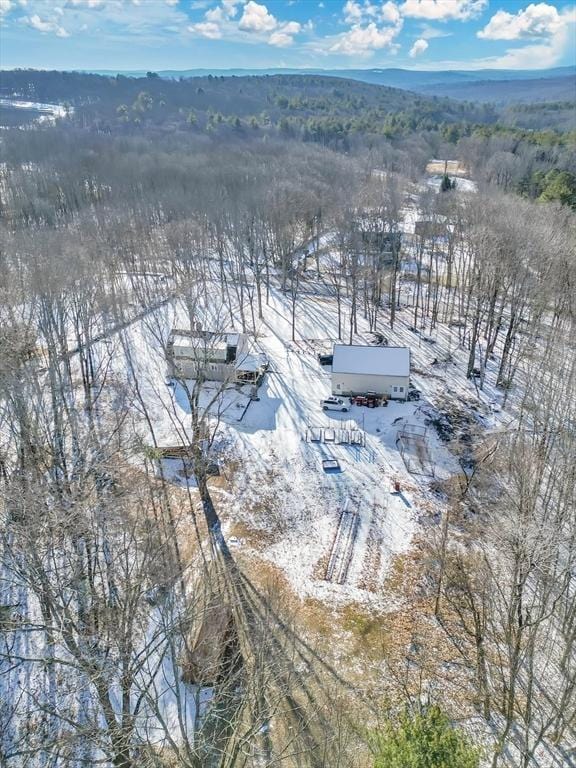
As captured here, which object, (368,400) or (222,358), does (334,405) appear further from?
(222,358)

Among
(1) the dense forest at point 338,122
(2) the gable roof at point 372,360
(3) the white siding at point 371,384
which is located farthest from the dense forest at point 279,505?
(1) the dense forest at point 338,122

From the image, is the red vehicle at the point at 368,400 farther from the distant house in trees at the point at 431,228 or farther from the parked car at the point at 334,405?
the distant house in trees at the point at 431,228

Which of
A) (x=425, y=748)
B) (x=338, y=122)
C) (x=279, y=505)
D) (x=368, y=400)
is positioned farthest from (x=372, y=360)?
(x=338, y=122)

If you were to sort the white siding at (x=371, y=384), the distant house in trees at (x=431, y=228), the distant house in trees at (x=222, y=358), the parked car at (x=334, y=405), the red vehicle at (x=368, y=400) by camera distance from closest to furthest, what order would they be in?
the parked car at (x=334, y=405), the white siding at (x=371, y=384), the red vehicle at (x=368, y=400), the distant house in trees at (x=222, y=358), the distant house in trees at (x=431, y=228)

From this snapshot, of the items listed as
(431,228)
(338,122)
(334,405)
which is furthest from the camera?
(338,122)

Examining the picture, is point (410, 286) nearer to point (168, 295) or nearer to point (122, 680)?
point (168, 295)

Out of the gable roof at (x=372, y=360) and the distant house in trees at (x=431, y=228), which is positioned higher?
the distant house in trees at (x=431, y=228)

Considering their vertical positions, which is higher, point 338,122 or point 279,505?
point 338,122

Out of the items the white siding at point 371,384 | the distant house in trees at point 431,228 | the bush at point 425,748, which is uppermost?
the distant house in trees at point 431,228
